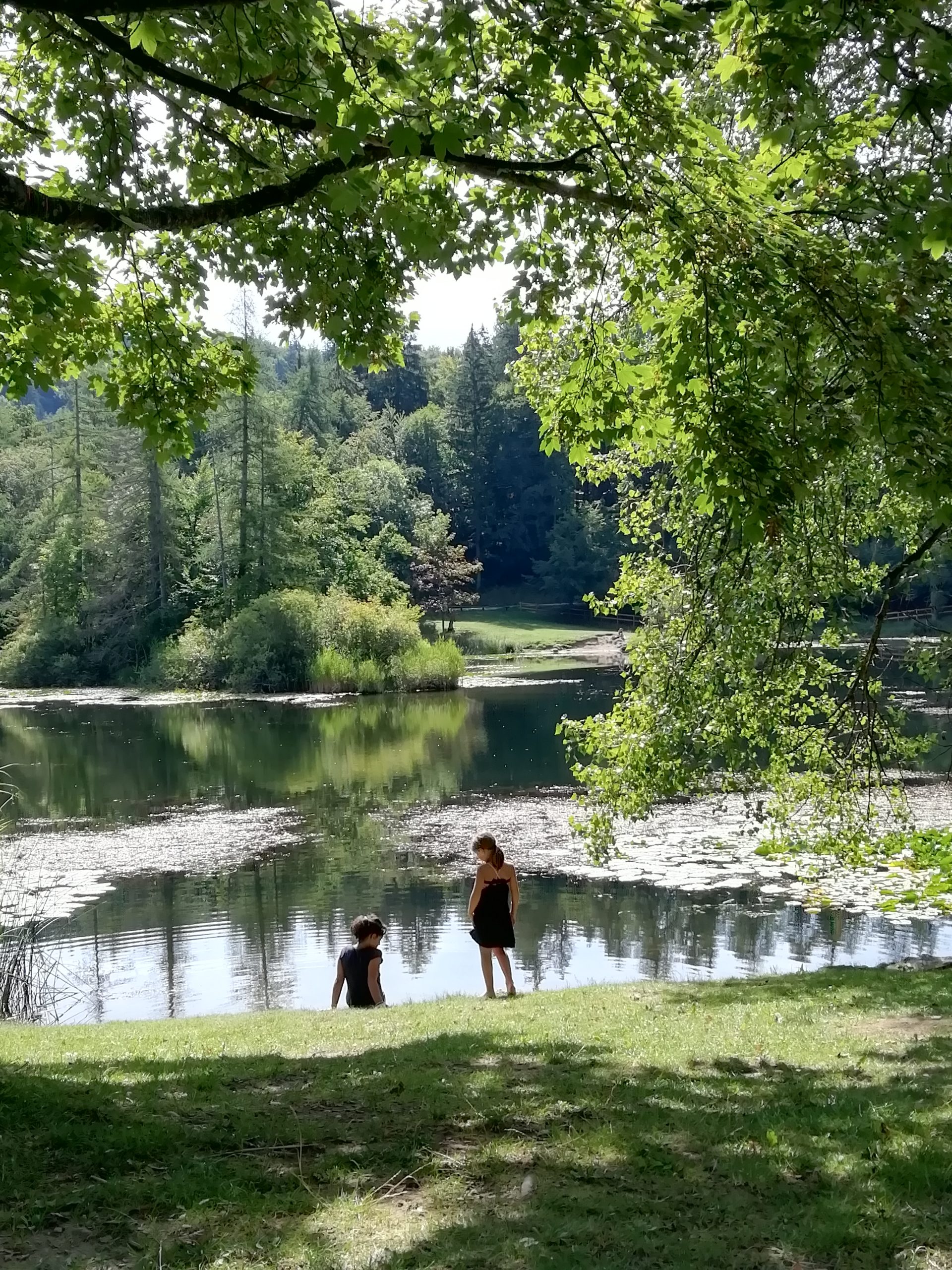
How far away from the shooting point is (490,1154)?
474 cm

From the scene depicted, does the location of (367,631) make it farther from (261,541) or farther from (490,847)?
(490,847)

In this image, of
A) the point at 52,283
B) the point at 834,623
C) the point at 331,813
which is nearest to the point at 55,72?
the point at 52,283

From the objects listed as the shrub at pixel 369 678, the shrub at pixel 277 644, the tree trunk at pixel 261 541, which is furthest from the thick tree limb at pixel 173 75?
the tree trunk at pixel 261 541

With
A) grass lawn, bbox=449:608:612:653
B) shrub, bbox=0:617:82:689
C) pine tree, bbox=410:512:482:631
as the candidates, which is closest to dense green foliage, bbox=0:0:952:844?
shrub, bbox=0:617:82:689

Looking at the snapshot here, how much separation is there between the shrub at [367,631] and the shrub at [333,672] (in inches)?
15.7

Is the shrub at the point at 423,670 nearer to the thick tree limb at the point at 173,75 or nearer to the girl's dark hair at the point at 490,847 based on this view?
the girl's dark hair at the point at 490,847

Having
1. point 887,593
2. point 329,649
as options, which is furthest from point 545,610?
point 887,593

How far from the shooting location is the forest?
5703 cm

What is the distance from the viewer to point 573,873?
1853cm

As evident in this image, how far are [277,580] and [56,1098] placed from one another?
52444mm

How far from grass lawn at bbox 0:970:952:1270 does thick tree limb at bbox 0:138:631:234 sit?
4.32 meters

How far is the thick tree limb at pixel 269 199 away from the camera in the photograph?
20.0 ft

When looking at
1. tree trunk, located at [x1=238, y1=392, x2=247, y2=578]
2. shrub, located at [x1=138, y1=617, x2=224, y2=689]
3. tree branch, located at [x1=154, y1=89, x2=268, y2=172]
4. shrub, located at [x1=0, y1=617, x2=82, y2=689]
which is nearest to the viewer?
tree branch, located at [x1=154, y1=89, x2=268, y2=172]

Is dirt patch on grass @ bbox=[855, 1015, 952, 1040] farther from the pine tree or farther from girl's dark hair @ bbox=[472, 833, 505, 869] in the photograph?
A: the pine tree
